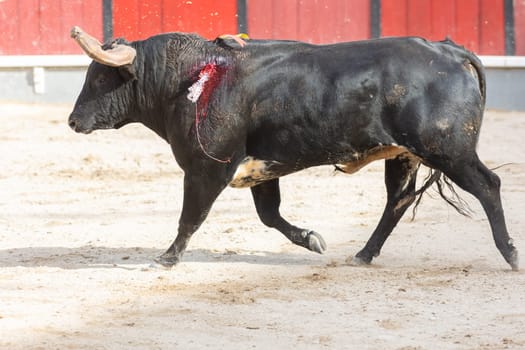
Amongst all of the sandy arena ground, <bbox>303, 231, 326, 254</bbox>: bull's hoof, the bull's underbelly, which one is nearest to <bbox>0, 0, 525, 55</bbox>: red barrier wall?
the sandy arena ground

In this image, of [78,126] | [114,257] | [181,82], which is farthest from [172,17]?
[181,82]

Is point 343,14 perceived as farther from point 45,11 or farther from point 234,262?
point 234,262

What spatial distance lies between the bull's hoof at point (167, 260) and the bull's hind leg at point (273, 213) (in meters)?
0.58

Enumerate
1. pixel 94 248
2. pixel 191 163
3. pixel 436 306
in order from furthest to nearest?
pixel 94 248, pixel 191 163, pixel 436 306

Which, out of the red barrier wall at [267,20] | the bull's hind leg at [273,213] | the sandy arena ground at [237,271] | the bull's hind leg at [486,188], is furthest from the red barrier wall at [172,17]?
the bull's hind leg at [486,188]

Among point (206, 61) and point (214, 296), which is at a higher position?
point (206, 61)

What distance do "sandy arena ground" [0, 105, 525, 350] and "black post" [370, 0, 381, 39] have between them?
11.6 feet

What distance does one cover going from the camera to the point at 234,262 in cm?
671

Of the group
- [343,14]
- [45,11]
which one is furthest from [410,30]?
[45,11]

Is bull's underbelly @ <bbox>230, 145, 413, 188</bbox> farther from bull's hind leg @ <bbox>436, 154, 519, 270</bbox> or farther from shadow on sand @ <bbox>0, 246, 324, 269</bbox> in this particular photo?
shadow on sand @ <bbox>0, 246, 324, 269</bbox>

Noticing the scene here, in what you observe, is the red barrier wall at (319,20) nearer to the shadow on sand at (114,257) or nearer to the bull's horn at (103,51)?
the shadow on sand at (114,257)

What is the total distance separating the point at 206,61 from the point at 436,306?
1803 mm

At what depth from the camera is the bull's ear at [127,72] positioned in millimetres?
6449

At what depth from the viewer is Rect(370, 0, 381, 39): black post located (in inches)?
534
